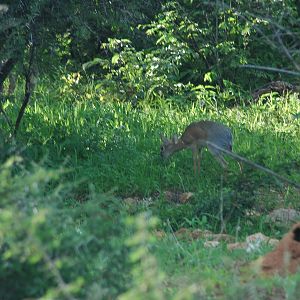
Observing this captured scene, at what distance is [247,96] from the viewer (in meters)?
14.2

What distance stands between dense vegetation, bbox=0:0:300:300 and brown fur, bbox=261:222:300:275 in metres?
0.17

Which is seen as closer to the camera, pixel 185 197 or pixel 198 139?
pixel 185 197

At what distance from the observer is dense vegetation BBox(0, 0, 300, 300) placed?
409 cm

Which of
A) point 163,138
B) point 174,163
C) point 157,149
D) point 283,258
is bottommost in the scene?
point 283,258

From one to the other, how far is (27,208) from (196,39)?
11377mm

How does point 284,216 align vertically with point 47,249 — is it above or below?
below

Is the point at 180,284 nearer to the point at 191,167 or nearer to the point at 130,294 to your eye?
the point at 130,294

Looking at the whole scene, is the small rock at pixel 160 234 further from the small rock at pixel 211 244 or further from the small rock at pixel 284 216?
the small rock at pixel 284 216

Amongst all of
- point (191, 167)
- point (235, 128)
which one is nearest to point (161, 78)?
point (235, 128)

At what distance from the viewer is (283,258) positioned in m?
5.13

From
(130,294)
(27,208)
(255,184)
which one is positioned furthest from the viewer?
(255,184)

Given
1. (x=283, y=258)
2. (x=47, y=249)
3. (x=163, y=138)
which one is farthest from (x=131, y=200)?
(x=47, y=249)

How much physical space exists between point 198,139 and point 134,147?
34.2 inches

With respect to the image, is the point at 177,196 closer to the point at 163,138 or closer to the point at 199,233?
the point at 163,138
